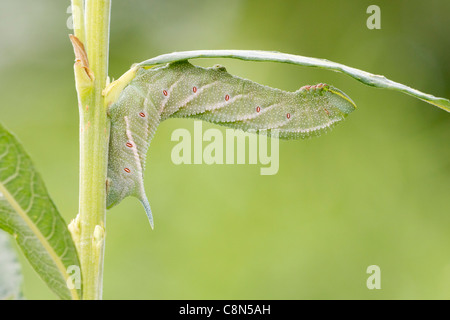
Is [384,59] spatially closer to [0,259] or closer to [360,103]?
[360,103]

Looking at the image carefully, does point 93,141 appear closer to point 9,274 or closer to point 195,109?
point 9,274

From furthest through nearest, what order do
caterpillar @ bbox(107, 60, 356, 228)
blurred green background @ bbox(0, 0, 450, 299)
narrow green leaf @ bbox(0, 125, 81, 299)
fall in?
1. blurred green background @ bbox(0, 0, 450, 299)
2. caterpillar @ bbox(107, 60, 356, 228)
3. narrow green leaf @ bbox(0, 125, 81, 299)

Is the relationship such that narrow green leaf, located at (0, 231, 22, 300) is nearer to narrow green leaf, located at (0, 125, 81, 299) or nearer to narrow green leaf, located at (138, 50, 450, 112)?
Result: narrow green leaf, located at (0, 125, 81, 299)

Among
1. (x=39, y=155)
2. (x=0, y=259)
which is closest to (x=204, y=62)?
(x=39, y=155)

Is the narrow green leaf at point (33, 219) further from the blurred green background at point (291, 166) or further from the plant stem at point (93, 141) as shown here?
the blurred green background at point (291, 166)

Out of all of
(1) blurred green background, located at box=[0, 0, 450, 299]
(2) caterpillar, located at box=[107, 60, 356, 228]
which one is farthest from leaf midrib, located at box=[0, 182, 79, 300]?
(1) blurred green background, located at box=[0, 0, 450, 299]

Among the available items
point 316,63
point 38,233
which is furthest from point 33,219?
point 316,63
